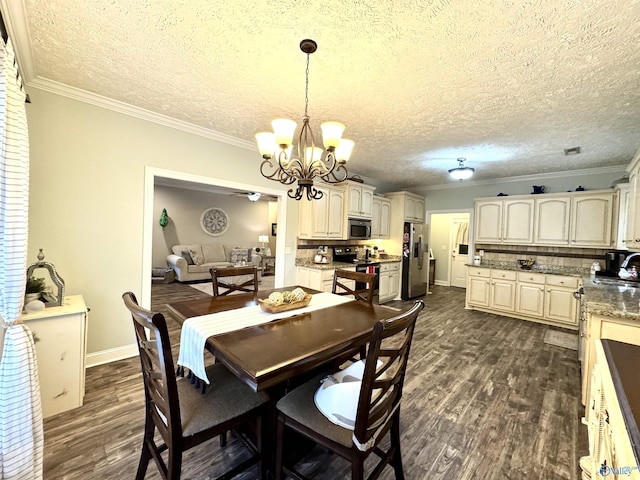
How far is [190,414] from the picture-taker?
1.27 metres

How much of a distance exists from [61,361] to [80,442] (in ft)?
2.07

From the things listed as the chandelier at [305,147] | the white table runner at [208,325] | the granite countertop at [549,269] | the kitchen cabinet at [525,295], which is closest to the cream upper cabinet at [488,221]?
the granite countertop at [549,269]

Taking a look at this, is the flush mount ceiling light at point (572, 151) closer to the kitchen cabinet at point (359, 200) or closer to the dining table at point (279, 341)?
the kitchen cabinet at point (359, 200)

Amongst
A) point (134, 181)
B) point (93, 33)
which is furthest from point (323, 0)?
point (134, 181)

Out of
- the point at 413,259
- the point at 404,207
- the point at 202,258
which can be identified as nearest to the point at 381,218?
the point at 404,207

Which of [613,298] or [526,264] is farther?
[526,264]

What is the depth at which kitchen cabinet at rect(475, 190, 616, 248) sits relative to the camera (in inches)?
164

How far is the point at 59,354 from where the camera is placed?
2021 millimetres

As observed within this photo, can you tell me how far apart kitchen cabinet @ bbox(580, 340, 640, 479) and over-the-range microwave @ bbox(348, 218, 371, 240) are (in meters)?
3.89

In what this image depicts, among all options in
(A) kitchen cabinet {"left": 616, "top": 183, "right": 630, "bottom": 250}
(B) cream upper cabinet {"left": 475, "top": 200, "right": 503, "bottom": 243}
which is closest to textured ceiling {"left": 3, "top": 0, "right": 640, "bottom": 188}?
(A) kitchen cabinet {"left": 616, "top": 183, "right": 630, "bottom": 250}

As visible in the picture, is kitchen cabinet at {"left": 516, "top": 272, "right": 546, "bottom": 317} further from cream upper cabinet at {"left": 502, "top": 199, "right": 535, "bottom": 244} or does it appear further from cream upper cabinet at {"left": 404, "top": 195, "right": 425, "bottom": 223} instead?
cream upper cabinet at {"left": 404, "top": 195, "right": 425, "bottom": 223}

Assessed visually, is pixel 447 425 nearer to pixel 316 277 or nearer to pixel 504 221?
pixel 316 277

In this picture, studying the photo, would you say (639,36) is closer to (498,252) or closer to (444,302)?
(498,252)

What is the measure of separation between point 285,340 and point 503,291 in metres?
4.89
